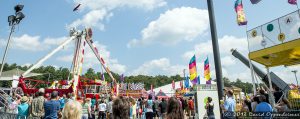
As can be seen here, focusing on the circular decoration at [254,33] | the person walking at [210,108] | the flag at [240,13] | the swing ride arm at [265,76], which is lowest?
the person walking at [210,108]

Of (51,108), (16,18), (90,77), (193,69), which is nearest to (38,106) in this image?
(51,108)

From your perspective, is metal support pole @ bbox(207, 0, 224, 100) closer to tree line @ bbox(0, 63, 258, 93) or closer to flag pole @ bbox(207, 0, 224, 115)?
flag pole @ bbox(207, 0, 224, 115)

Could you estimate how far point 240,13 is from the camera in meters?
14.6

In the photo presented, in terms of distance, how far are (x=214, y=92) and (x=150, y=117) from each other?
461 cm

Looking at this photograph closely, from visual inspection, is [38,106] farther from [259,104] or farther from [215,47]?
[259,104]

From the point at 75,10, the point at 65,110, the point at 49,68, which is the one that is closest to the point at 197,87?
the point at 65,110

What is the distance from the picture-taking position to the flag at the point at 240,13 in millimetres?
14446

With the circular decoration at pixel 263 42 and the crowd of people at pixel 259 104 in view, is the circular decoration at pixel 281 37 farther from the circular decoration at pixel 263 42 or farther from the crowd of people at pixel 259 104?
the crowd of people at pixel 259 104

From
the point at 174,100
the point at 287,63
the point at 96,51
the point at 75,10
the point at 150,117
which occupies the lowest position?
the point at 150,117

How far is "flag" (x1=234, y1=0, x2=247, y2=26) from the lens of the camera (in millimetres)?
14446

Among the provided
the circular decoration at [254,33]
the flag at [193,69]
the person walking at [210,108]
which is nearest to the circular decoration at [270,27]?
the circular decoration at [254,33]

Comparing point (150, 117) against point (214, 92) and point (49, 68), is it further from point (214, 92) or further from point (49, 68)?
point (49, 68)

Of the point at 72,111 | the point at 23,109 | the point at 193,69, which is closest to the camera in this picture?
the point at 72,111

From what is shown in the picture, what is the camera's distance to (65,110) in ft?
12.6
